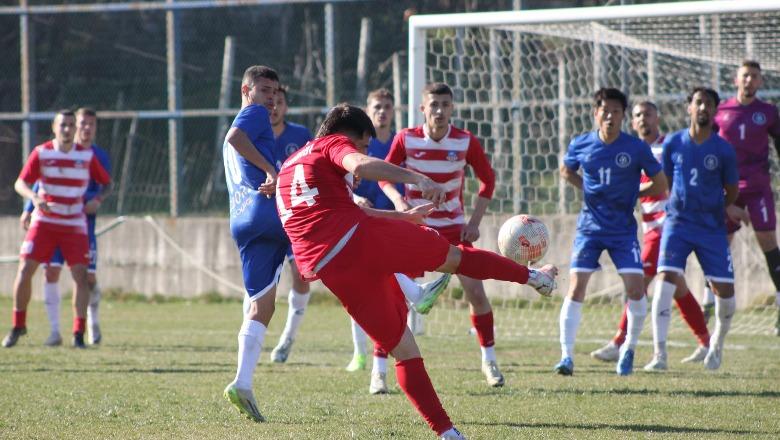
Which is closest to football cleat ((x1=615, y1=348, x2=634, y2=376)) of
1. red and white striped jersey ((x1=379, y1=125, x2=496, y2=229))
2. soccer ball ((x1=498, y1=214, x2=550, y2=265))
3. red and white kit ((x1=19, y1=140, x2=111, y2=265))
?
red and white striped jersey ((x1=379, y1=125, x2=496, y2=229))

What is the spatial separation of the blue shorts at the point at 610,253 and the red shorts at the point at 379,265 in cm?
323

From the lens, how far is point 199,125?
15.3 m

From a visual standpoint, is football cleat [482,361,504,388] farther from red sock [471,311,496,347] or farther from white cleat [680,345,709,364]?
white cleat [680,345,709,364]

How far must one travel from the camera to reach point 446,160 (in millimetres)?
8203

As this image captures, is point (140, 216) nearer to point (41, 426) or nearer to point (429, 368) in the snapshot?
point (429, 368)

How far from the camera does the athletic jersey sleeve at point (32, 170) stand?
35.1ft

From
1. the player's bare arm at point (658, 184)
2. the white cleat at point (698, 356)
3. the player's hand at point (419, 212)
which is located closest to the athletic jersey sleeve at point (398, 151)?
the player's bare arm at point (658, 184)

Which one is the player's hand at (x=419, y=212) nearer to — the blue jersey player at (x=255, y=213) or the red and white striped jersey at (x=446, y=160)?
the blue jersey player at (x=255, y=213)

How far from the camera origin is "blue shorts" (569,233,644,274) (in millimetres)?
8352

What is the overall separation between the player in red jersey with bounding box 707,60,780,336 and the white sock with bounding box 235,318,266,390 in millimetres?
5382

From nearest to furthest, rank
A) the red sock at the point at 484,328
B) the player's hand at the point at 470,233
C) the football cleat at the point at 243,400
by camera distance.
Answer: the football cleat at the point at 243,400, the player's hand at the point at 470,233, the red sock at the point at 484,328

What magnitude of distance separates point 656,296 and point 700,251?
0.51m

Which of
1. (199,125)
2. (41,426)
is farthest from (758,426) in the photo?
(199,125)

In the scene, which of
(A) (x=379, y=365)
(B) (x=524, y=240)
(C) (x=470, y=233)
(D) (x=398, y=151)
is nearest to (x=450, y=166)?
(D) (x=398, y=151)
